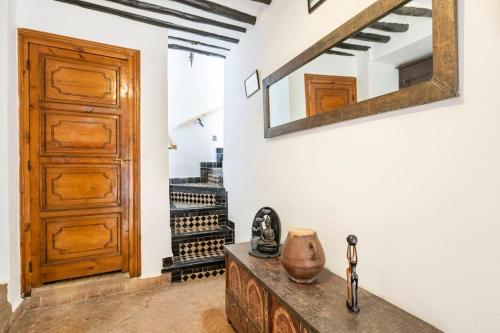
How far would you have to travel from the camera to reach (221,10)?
246 centimetres

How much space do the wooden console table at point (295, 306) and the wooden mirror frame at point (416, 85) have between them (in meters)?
0.87

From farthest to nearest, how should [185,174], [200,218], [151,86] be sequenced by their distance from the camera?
[185,174]
[200,218]
[151,86]

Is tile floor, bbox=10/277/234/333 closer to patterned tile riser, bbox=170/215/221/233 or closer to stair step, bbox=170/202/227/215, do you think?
patterned tile riser, bbox=170/215/221/233

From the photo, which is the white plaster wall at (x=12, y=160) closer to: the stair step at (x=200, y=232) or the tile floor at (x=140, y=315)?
the tile floor at (x=140, y=315)

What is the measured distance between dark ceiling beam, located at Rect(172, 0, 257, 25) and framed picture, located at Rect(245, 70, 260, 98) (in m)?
0.54

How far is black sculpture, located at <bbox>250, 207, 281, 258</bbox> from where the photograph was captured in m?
1.76

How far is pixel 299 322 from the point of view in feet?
3.58

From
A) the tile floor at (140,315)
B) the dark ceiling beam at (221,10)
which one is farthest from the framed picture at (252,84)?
the tile floor at (140,315)

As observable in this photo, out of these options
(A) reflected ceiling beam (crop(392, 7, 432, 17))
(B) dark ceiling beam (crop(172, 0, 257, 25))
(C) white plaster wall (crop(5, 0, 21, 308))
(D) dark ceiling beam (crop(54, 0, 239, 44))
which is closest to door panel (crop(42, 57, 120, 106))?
(C) white plaster wall (crop(5, 0, 21, 308))

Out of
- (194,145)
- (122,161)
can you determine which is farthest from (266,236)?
(194,145)

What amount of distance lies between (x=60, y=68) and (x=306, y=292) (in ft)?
8.86

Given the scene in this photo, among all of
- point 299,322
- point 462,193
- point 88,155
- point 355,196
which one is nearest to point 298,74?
point 355,196

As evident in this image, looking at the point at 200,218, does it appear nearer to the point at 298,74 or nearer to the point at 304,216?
the point at 304,216

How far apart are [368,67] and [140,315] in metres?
2.34
